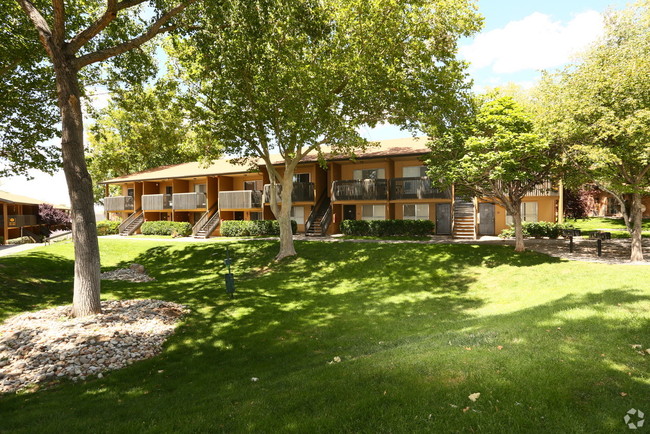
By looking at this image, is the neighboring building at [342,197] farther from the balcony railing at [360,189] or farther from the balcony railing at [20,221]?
the balcony railing at [20,221]

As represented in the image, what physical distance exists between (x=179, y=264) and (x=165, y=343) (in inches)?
557

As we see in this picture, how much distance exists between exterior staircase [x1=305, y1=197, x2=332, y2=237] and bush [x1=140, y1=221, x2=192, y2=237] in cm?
1328

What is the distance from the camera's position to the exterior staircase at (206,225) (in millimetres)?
33062

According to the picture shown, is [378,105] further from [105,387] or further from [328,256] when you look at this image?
[105,387]

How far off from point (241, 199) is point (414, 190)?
633 inches

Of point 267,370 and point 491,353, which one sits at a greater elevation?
point 491,353

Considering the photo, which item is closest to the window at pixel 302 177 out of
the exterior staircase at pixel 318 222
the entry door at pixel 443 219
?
the exterior staircase at pixel 318 222

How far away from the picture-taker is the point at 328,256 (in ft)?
68.3

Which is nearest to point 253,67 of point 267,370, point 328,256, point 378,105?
point 378,105

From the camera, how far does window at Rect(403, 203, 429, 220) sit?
94.3 feet

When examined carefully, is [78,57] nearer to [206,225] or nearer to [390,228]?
[390,228]

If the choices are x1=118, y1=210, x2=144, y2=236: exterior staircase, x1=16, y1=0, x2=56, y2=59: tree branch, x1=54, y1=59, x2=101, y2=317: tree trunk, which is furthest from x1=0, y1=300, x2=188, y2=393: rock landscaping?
x1=118, y1=210, x2=144, y2=236: exterior staircase

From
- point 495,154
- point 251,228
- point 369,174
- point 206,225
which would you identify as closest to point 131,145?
point 206,225

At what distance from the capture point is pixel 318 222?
98.1 ft
